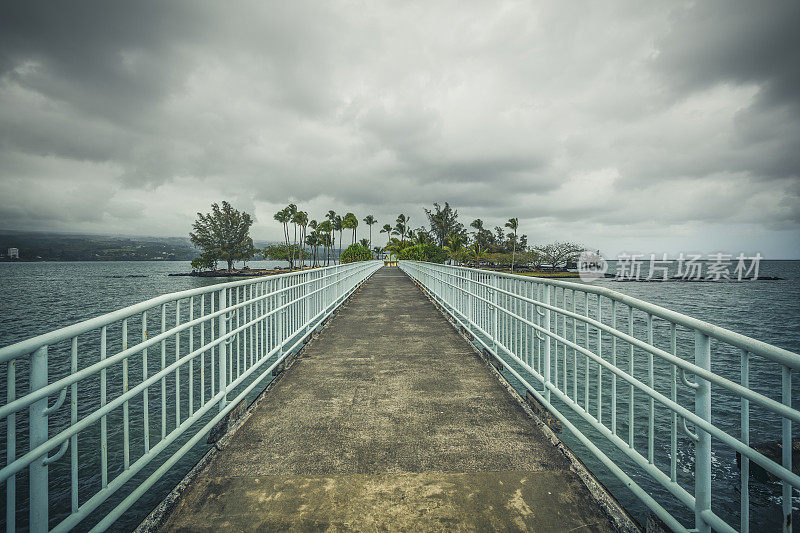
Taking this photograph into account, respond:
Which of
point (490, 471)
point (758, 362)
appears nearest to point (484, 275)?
point (490, 471)

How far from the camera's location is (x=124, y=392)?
2576 millimetres

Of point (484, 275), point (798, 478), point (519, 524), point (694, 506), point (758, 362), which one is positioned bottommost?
point (758, 362)

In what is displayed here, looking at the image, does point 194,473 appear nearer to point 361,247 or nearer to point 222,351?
point 222,351

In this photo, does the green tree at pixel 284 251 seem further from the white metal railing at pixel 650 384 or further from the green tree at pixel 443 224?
the white metal railing at pixel 650 384

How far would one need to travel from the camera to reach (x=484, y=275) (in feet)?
21.6

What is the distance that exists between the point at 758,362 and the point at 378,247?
10737cm

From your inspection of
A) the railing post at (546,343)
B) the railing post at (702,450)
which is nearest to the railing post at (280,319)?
the railing post at (546,343)

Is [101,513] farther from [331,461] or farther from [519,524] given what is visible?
[519,524]

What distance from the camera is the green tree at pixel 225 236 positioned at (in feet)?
279

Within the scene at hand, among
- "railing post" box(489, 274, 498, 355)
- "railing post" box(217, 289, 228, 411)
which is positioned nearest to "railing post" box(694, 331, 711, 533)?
"railing post" box(489, 274, 498, 355)

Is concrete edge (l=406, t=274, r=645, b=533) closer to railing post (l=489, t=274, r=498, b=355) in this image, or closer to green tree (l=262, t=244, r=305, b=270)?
railing post (l=489, t=274, r=498, b=355)

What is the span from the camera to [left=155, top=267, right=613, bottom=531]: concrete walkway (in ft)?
7.78

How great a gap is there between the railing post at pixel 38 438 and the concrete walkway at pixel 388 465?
28.1 inches

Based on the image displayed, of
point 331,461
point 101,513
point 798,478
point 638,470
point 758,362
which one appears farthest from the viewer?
point 758,362
